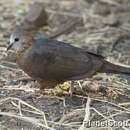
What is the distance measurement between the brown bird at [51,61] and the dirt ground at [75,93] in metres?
0.23

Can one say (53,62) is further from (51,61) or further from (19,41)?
(19,41)

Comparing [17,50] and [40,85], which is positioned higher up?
[17,50]

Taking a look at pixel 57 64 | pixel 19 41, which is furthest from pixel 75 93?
pixel 19 41

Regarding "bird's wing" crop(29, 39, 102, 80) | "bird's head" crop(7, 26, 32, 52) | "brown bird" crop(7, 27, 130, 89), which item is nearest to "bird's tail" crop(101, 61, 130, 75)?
"brown bird" crop(7, 27, 130, 89)

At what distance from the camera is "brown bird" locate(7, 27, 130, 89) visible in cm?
500

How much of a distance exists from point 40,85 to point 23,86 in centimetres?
32

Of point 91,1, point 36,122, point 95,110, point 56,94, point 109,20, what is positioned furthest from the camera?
point 91,1

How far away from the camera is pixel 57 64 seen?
502cm

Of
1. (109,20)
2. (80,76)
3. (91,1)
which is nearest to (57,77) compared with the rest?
(80,76)

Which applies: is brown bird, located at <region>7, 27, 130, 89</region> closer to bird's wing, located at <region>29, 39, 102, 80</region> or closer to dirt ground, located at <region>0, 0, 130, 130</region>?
bird's wing, located at <region>29, 39, 102, 80</region>

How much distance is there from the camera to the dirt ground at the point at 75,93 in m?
4.66

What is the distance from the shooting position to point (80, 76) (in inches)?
197

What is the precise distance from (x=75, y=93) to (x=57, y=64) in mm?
389

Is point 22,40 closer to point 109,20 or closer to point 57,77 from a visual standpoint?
point 57,77
